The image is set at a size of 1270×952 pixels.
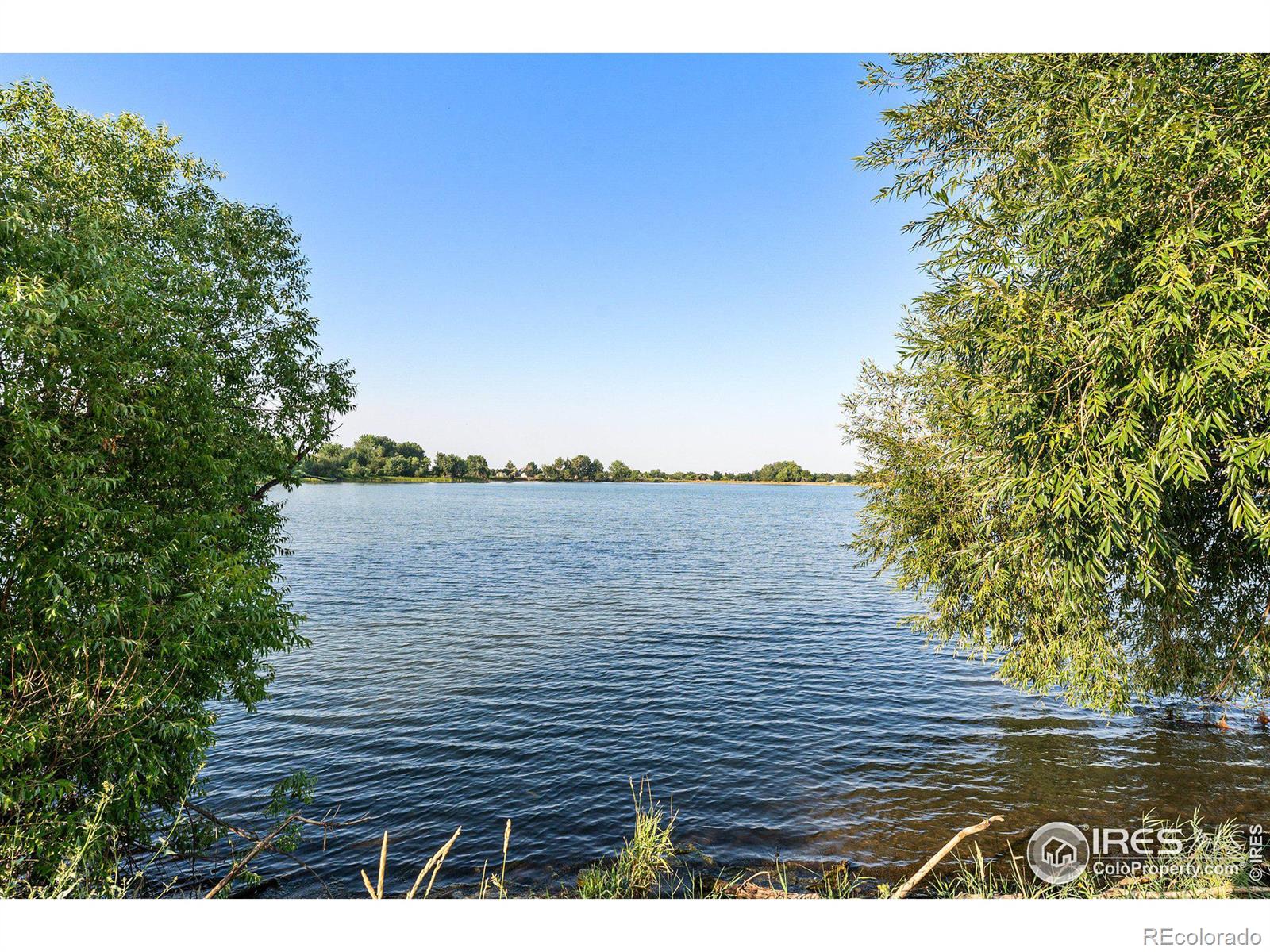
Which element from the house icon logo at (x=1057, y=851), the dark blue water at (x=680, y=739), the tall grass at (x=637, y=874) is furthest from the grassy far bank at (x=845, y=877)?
the dark blue water at (x=680, y=739)

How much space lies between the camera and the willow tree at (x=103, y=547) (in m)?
8.76

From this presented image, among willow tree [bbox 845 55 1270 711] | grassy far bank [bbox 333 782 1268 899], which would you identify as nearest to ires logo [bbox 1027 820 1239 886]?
grassy far bank [bbox 333 782 1268 899]

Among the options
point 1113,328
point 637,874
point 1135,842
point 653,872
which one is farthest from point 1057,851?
point 1113,328

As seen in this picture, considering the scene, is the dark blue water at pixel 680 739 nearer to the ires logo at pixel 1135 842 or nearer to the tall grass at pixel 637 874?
the ires logo at pixel 1135 842

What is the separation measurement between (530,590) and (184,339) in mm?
31644

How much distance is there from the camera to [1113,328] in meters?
8.51

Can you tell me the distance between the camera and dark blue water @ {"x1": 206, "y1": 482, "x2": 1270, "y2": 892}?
13.7 m

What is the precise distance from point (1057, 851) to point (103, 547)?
1854 cm

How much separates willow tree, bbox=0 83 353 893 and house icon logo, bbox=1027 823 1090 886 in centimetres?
1548

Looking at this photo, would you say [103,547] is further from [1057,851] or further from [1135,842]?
[1135,842]

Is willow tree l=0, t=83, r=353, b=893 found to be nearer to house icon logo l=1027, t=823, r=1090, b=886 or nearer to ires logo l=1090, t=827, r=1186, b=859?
house icon logo l=1027, t=823, r=1090, b=886

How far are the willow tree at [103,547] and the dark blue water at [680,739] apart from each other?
4.28m
